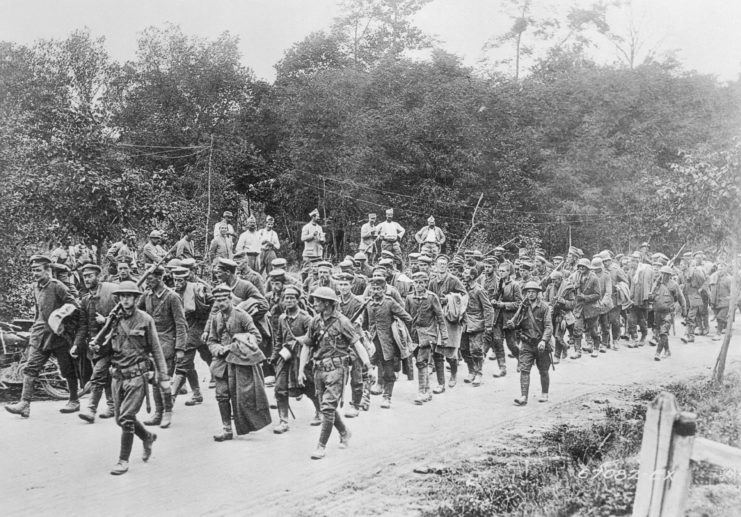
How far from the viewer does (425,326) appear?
10.7 meters

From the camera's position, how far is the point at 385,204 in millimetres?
26641

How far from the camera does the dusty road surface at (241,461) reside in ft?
20.9

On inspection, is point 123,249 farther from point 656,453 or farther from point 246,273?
point 656,453

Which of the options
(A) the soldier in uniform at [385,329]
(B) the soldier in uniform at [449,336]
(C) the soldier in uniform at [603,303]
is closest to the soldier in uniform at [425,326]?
(B) the soldier in uniform at [449,336]

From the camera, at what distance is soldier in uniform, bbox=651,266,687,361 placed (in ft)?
46.2

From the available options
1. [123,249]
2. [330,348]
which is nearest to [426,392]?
[330,348]

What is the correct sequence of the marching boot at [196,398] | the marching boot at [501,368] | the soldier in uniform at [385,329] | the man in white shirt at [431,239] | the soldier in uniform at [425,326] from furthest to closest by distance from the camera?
the man in white shirt at [431,239] → the marching boot at [501,368] → the soldier in uniform at [425,326] → the soldier in uniform at [385,329] → the marching boot at [196,398]

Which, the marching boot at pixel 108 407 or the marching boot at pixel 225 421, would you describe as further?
the marching boot at pixel 108 407

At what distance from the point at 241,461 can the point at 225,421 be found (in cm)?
87

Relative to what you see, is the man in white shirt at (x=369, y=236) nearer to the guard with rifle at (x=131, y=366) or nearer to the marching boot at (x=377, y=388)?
the marching boot at (x=377, y=388)

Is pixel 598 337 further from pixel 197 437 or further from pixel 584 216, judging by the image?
pixel 584 216

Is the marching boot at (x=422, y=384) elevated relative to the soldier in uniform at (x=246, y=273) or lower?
lower

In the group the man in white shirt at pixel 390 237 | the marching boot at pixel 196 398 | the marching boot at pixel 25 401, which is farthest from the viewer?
the man in white shirt at pixel 390 237

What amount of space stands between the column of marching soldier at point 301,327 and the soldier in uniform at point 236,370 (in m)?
0.02
